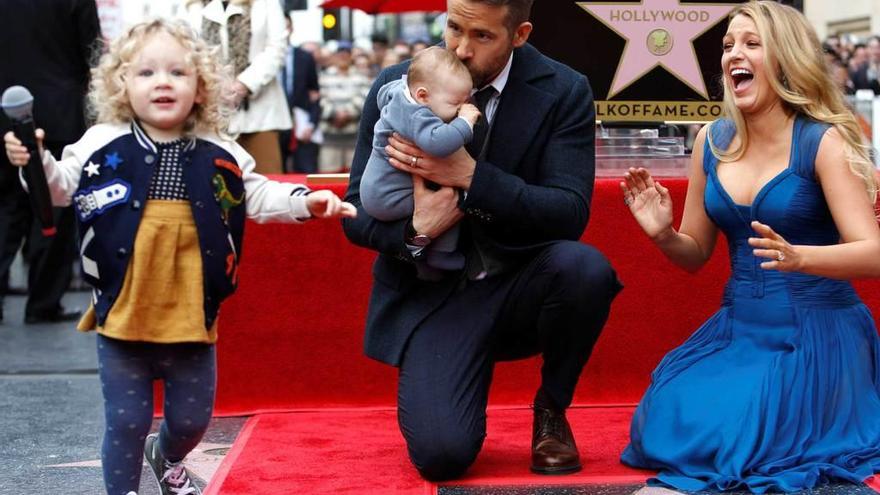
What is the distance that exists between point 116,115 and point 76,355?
10.5 feet

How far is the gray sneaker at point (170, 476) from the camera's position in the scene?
3.69 meters

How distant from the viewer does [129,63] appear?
3420 mm

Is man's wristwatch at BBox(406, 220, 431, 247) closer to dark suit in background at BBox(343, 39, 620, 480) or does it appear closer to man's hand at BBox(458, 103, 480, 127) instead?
dark suit in background at BBox(343, 39, 620, 480)

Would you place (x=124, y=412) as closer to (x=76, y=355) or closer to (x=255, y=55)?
(x=76, y=355)

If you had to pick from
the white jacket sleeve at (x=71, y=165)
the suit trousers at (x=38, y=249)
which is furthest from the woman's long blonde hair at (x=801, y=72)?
the suit trousers at (x=38, y=249)

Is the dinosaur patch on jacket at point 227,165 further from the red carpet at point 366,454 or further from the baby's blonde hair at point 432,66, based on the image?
the red carpet at point 366,454

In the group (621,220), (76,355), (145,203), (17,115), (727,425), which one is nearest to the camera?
(17,115)

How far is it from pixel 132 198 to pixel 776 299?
6.17 ft

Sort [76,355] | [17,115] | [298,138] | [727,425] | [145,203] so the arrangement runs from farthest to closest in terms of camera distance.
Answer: [298,138] → [76,355] → [727,425] → [145,203] → [17,115]

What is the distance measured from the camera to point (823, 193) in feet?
13.1

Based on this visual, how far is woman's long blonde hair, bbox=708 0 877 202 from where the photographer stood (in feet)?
13.2

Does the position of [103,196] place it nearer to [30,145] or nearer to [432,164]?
[30,145]

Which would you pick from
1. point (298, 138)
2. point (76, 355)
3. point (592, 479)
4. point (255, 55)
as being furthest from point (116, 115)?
point (298, 138)

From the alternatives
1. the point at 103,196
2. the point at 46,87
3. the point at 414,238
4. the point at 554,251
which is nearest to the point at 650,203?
the point at 554,251
